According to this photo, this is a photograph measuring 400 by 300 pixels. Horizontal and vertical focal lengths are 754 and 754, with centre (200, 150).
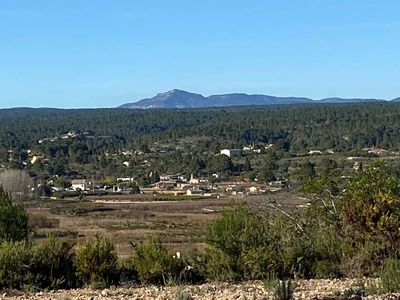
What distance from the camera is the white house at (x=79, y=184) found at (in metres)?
70.2

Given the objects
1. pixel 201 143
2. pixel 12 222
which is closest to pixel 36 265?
pixel 12 222

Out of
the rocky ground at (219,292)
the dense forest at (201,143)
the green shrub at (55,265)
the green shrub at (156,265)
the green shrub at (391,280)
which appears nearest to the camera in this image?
the rocky ground at (219,292)

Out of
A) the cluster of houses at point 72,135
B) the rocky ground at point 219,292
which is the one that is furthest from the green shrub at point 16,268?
the cluster of houses at point 72,135

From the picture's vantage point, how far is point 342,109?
116438 mm

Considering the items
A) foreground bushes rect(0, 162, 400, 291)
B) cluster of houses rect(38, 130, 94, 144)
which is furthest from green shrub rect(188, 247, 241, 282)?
cluster of houses rect(38, 130, 94, 144)

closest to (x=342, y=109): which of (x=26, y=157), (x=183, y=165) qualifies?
(x=183, y=165)

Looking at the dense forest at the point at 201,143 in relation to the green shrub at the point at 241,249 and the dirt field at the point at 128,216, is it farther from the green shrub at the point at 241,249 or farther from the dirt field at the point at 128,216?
the green shrub at the point at 241,249

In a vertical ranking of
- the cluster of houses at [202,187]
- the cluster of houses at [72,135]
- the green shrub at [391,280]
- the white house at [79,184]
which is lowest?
the white house at [79,184]

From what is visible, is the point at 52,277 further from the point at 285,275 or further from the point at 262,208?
the point at 262,208

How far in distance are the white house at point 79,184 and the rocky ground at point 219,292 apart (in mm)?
57830

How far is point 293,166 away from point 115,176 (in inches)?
792

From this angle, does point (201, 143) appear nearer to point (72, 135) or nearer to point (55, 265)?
point (72, 135)

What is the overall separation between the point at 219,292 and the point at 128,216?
36.7 meters

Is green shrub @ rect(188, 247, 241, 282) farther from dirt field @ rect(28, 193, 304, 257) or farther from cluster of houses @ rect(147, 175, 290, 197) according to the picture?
cluster of houses @ rect(147, 175, 290, 197)
